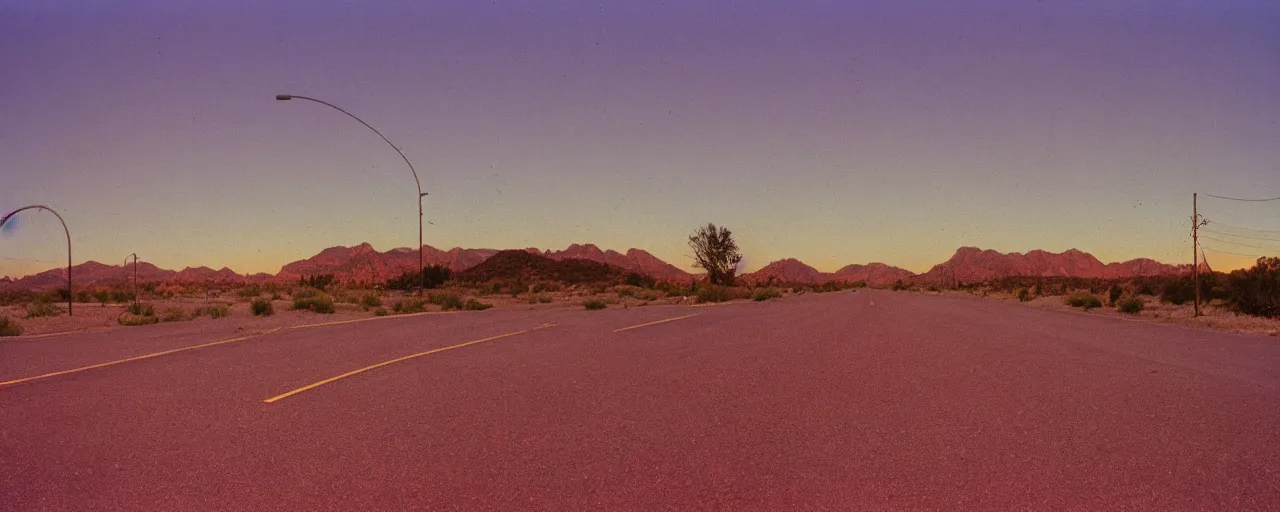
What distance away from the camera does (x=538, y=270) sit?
120 meters

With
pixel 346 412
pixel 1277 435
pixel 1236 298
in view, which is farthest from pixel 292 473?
pixel 1236 298

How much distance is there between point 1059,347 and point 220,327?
1934cm

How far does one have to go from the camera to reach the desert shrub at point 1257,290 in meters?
30.8

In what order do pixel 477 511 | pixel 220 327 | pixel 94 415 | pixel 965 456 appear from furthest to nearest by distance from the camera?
pixel 220 327 < pixel 94 415 < pixel 965 456 < pixel 477 511

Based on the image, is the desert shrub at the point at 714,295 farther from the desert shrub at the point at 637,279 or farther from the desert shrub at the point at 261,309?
the desert shrub at the point at 637,279

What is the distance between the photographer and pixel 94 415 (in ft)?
23.4

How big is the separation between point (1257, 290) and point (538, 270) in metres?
97.6

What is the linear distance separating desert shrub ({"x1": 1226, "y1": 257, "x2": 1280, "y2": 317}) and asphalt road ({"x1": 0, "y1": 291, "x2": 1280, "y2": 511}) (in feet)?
76.1

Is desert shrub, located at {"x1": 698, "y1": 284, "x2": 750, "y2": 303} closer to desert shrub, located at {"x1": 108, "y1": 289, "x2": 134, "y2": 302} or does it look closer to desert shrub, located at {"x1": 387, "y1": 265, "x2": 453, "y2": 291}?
desert shrub, located at {"x1": 108, "y1": 289, "x2": 134, "y2": 302}

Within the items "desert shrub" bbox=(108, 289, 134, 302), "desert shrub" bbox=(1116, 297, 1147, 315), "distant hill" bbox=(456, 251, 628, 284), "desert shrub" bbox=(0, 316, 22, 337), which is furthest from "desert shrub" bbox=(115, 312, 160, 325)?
"distant hill" bbox=(456, 251, 628, 284)

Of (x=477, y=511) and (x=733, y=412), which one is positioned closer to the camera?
(x=477, y=511)

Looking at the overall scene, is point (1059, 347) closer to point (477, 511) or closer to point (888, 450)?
point (888, 450)

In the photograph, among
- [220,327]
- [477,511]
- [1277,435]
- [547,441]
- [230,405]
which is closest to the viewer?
[477,511]

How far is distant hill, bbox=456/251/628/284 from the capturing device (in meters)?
115
